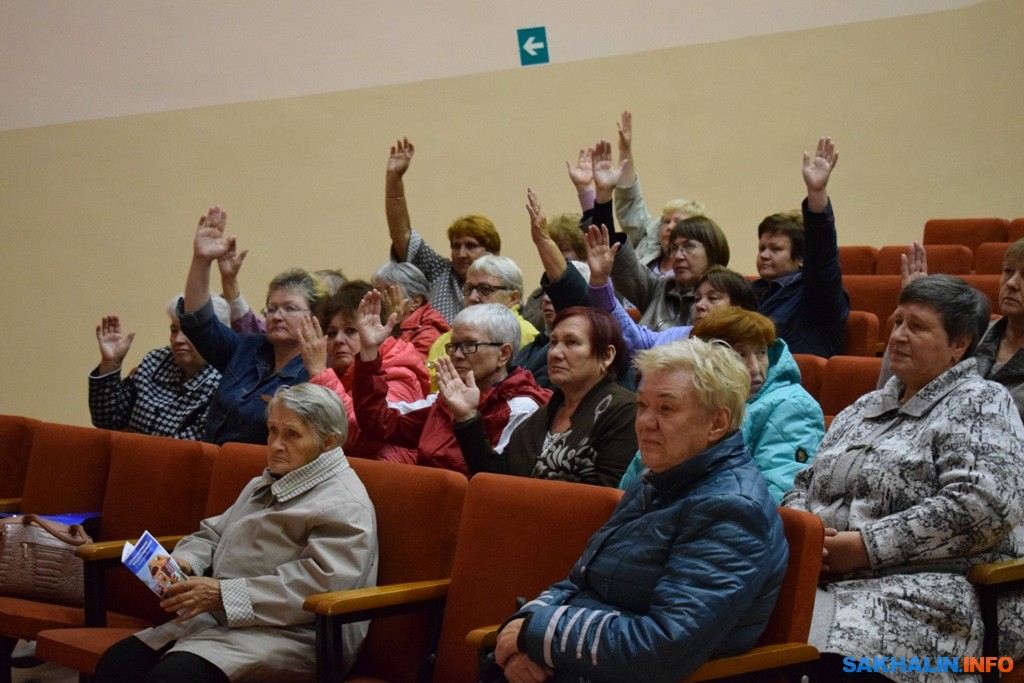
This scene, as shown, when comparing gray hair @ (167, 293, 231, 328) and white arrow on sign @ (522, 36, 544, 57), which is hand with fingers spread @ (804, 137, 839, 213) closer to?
gray hair @ (167, 293, 231, 328)

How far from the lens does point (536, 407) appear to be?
2.71 metres

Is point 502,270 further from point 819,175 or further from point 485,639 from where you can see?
point 485,639

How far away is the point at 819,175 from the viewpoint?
10.7ft

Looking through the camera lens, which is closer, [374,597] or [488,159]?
[374,597]

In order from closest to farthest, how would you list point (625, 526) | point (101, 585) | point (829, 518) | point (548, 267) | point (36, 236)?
point (625, 526)
point (829, 518)
point (101, 585)
point (548, 267)
point (36, 236)

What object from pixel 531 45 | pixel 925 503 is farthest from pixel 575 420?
pixel 531 45

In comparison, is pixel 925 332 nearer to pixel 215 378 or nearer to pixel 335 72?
pixel 215 378

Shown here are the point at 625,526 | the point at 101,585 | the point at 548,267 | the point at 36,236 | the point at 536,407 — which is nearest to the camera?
the point at 625,526

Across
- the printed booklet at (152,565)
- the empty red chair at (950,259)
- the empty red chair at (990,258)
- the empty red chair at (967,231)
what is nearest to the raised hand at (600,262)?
the printed booklet at (152,565)

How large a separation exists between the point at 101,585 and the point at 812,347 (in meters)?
2.15

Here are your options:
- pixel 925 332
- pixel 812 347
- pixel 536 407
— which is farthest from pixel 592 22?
pixel 925 332

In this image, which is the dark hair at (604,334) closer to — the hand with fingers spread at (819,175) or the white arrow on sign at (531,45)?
the hand with fingers spread at (819,175)

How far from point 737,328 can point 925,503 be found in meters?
0.62

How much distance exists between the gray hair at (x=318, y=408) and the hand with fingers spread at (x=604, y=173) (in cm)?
151
